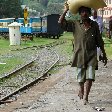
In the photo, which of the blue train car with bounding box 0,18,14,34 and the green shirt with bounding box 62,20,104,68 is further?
the blue train car with bounding box 0,18,14,34

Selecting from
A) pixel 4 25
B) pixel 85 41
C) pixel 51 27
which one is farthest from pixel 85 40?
pixel 4 25

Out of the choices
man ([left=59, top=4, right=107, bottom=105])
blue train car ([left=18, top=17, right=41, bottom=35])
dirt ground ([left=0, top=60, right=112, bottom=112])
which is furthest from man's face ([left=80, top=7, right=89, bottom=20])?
blue train car ([left=18, top=17, right=41, bottom=35])

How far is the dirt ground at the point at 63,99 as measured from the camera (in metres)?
8.40

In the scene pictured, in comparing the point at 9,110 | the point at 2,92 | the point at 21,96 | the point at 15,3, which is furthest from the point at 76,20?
the point at 15,3

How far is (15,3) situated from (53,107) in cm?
8491

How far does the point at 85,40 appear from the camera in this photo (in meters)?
8.26

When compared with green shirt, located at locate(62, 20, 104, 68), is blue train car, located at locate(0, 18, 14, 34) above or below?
below

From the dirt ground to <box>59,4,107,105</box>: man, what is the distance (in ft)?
1.81

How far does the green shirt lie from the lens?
825 cm

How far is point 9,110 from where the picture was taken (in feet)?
29.3

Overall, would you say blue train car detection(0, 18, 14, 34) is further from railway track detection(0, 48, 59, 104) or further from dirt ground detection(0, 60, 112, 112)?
dirt ground detection(0, 60, 112, 112)

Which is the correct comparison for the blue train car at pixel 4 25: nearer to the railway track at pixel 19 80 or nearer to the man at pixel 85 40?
the railway track at pixel 19 80

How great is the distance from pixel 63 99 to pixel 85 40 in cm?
175

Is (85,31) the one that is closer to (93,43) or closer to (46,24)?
(93,43)
